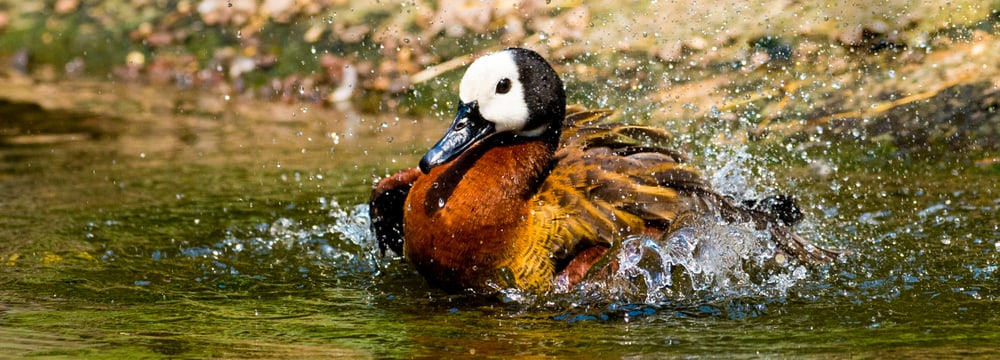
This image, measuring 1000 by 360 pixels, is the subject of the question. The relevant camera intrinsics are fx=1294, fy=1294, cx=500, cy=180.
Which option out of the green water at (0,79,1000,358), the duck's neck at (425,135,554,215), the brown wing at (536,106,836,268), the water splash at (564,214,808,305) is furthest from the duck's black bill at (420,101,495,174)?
the water splash at (564,214,808,305)

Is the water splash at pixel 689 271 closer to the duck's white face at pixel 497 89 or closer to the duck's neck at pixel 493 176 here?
the duck's neck at pixel 493 176

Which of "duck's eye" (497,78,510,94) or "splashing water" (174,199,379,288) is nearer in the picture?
"duck's eye" (497,78,510,94)

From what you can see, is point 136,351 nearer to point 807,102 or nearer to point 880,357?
point 880,357

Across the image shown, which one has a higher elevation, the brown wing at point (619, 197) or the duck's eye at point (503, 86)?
the duck's eye at point (503, 86)

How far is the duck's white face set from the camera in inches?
225

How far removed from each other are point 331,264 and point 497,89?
1.43 meters

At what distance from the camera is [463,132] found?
5824 millimetres

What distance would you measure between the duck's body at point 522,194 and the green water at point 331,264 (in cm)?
21

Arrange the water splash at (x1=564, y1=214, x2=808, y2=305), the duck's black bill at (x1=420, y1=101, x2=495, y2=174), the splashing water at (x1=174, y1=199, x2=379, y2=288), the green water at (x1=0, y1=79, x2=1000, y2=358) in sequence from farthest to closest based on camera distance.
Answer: the splashing water at (x1=174, y1=199, x2=379, y2=288) → the duck's black bill at (x1=420, y1=101, x2=495, y2=174) → the water splash at (x1=564, y1=214, x2=808, y2=305) → the green water at (x1=0, y1=79, x2=1000, y2=358)

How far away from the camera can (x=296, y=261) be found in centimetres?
656

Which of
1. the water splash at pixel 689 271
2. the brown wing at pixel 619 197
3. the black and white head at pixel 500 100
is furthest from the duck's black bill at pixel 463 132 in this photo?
the water splash at pixel 689 271

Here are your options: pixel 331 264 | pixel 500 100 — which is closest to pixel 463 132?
pixel 500 100

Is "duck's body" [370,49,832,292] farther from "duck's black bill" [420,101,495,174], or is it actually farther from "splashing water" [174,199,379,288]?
"splashing water" [174,199,379,288]

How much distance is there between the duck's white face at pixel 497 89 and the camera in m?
5.71
